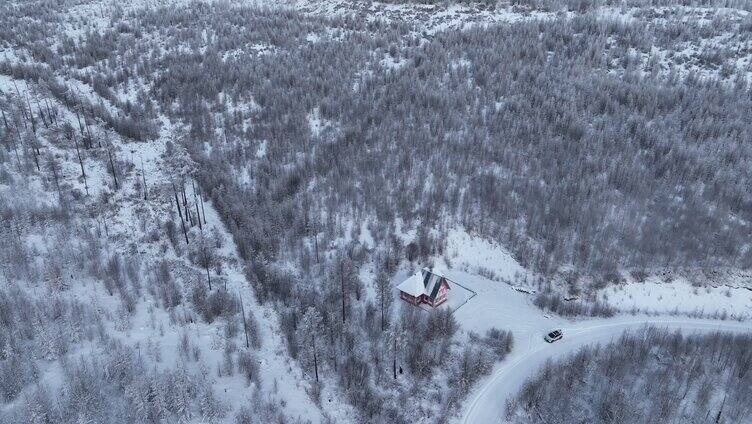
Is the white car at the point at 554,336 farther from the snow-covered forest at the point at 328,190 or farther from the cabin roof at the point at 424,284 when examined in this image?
the cabin roof at the point at 424,284

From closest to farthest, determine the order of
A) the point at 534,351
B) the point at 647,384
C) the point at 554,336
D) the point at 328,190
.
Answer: the point at 647,384, the point at 534,351, the point at 554,336, the point at 328,190

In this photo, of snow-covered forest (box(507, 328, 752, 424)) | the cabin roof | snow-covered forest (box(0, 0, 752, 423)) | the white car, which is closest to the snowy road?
Result: the white car

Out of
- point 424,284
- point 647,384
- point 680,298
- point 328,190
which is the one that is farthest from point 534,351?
point 328,190

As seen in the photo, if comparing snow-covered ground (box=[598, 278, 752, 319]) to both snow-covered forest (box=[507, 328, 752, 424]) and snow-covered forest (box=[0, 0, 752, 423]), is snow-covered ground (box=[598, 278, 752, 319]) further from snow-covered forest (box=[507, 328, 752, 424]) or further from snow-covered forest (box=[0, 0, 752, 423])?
snow-covered forest (box=[507, 328, 752, 424])

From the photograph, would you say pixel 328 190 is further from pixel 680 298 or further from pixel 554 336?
pixel 680 298

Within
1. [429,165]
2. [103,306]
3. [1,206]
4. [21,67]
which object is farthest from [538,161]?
[21,67]

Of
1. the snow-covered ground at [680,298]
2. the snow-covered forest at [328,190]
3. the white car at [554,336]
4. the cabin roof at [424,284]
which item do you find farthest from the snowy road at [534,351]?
the cabin roof at [424,284]
